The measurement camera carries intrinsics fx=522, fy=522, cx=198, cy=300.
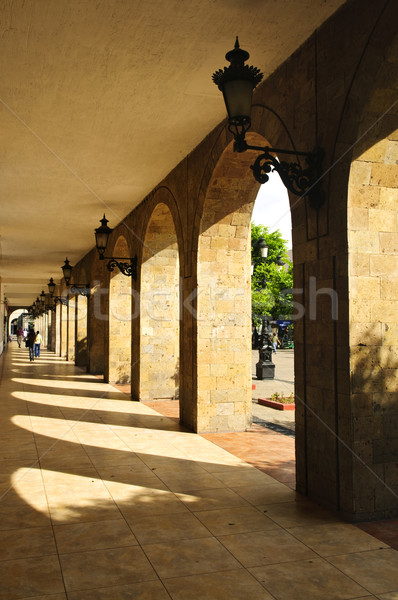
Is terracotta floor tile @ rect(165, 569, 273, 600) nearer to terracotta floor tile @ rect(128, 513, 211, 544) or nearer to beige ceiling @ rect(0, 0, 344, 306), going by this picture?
terracotta floor tile @ rect(128, 513, 211, 544)

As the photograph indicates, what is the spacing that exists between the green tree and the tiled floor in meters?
23.7

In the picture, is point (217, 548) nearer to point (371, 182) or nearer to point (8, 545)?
point (8, 545)

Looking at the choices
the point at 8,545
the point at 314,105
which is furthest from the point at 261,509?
the point at 314,105

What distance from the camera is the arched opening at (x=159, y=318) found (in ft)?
34.8

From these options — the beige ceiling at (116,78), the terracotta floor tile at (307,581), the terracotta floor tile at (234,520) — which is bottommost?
the terracotta floor tile at (234,520)

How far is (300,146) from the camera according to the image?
15.6ft

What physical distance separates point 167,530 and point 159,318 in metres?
7.04

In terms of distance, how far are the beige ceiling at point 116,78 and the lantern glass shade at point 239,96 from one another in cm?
67

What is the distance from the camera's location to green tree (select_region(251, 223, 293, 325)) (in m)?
30.7

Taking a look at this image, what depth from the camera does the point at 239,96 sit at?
160 inches

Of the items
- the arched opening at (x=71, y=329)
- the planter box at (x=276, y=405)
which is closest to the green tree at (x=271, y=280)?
the arched opening at (x=71, y=329)

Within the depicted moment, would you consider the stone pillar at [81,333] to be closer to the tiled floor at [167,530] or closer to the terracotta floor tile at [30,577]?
the tiled floor at [167,530]

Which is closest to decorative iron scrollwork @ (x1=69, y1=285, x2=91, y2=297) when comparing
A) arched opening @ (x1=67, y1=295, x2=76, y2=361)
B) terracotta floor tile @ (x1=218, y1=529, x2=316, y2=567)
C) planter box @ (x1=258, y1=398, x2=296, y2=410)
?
arched opening @ (x1=67, y1=295, x2=76, y2=361)

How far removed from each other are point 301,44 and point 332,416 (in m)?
3.37
